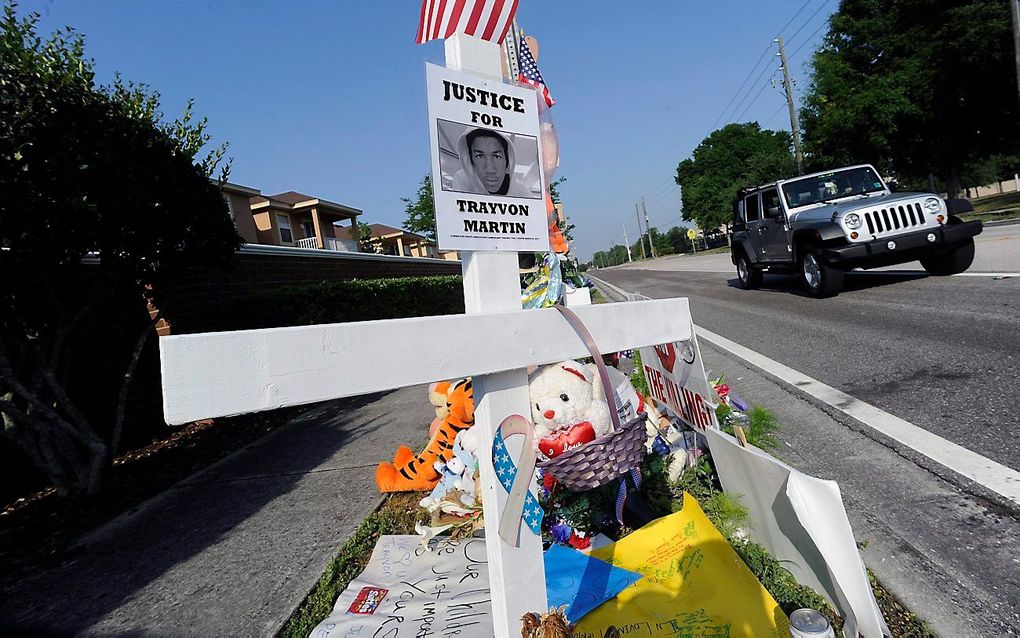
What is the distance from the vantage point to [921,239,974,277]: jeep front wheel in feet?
26.6

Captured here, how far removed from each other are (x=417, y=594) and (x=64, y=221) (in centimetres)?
381

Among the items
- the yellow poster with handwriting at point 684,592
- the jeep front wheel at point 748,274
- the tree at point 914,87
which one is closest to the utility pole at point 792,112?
the tree at point 914,87

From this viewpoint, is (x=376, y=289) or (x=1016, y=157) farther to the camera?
(x=1016, y=157)

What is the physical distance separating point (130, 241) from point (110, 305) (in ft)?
4.57

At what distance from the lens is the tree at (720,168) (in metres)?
58.7

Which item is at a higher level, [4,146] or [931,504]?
[4,146]

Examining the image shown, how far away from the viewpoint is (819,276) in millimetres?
8367

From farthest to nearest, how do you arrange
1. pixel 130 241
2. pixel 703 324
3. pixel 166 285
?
pixel 703 324 → pixel 166 285 → pixel 130 241

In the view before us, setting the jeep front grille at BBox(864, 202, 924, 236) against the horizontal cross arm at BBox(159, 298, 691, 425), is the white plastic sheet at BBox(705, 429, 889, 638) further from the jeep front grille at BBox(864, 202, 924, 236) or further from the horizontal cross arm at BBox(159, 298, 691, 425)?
the jeep front grille at BBox(864, 202, 924, 236)

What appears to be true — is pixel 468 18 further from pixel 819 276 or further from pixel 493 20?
pixel 819 276

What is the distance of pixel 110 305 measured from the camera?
5562mm

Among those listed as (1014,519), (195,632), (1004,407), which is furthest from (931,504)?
(195,632)

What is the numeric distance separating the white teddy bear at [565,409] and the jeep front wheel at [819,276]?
24.1 feet

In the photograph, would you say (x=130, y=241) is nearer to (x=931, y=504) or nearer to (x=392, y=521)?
(x=392, y=521)
